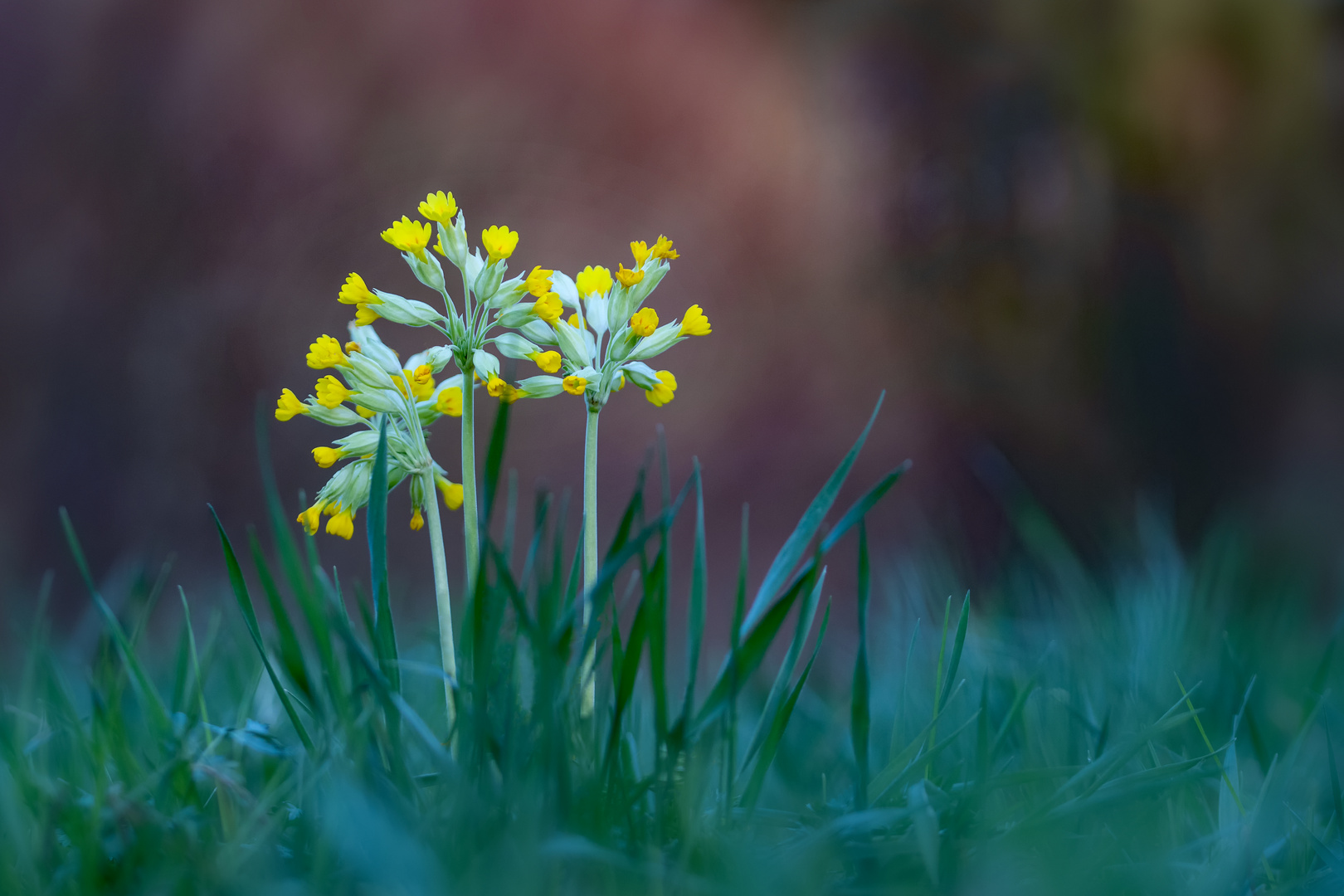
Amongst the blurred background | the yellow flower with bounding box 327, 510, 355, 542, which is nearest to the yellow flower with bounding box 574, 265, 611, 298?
the yellow flower with bounding box 327, 510, 355, 542

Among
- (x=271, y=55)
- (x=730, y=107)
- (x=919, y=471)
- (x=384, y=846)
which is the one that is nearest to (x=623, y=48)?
(x=730, y=107)

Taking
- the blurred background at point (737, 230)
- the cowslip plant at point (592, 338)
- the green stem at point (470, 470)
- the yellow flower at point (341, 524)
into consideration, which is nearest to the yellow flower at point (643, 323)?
the cowslip plant at point (592, 338)

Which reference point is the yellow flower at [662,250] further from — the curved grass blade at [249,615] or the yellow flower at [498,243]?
the curved grass blade at [249,615]

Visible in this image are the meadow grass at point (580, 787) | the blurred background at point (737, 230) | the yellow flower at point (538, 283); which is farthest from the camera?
the blurred background at point (737, 230)

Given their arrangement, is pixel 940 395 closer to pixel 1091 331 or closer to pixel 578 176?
pixel 1091 331

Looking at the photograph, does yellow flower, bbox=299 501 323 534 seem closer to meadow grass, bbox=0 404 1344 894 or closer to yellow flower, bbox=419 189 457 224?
meadow grass, bbox=0 404 1344 894

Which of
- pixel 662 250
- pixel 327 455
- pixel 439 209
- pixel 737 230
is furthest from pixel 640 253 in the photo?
pixel 737 230
